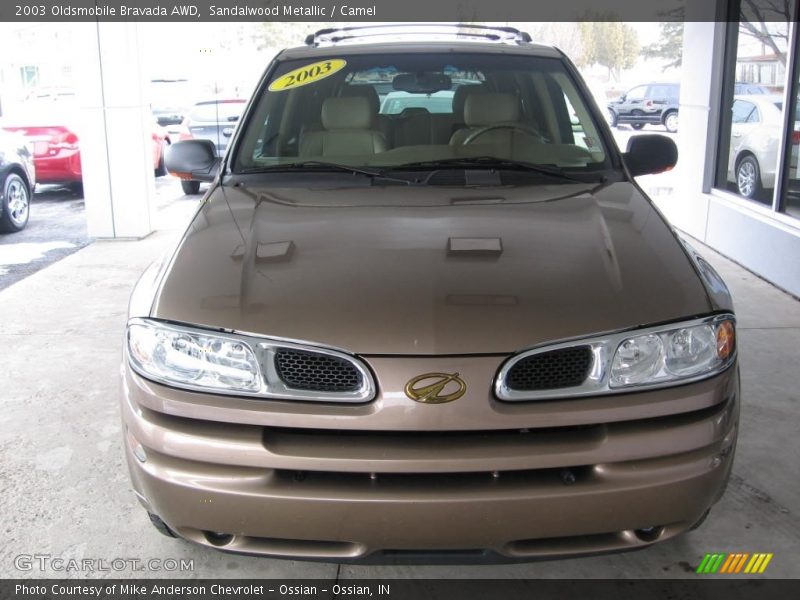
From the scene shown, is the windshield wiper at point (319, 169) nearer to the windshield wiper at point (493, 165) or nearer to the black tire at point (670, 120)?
the windshield wiper at point (493, 165)

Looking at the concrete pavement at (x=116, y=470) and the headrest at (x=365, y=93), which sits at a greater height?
the headrest at (x=365, y=93)

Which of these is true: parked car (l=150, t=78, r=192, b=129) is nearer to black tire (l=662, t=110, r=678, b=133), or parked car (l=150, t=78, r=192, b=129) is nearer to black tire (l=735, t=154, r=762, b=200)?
black tire (l=735, t=154, r=762, b=200)

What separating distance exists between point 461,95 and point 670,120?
21.5m

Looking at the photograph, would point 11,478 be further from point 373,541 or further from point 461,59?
point 461,59

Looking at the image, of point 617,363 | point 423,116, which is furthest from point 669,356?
point 423,116

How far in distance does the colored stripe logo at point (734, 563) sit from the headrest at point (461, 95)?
1.87m

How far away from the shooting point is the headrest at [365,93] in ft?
10.9

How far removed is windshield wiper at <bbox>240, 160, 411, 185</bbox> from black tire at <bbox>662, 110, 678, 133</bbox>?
2175 cm

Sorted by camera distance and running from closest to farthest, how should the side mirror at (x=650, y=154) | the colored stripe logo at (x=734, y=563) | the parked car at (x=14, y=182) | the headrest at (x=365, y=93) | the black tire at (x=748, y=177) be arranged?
the colored stripe logo at (x=734, y=563) → the side mirror at (x=650, y=154) → the headrest at (x=365, y=93) → the black tire at (x=748, y=177) → the parked car at (x=14, y=182)

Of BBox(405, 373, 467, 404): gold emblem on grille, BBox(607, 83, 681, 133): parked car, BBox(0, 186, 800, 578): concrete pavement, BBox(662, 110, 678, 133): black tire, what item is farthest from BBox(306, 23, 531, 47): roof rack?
BBox(662, 110, 678, 133): black tire

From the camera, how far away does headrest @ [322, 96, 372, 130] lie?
3.24m

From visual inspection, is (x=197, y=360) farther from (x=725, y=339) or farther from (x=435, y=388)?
(x=725, y=339)

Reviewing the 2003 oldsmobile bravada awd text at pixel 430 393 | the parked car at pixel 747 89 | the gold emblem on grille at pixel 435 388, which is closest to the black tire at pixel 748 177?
the parked car at pixel 747 89

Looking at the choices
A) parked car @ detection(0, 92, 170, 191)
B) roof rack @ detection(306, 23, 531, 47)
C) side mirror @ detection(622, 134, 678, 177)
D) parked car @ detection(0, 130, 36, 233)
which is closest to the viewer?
side mirror @ detection(622, 134, 678, 177)
